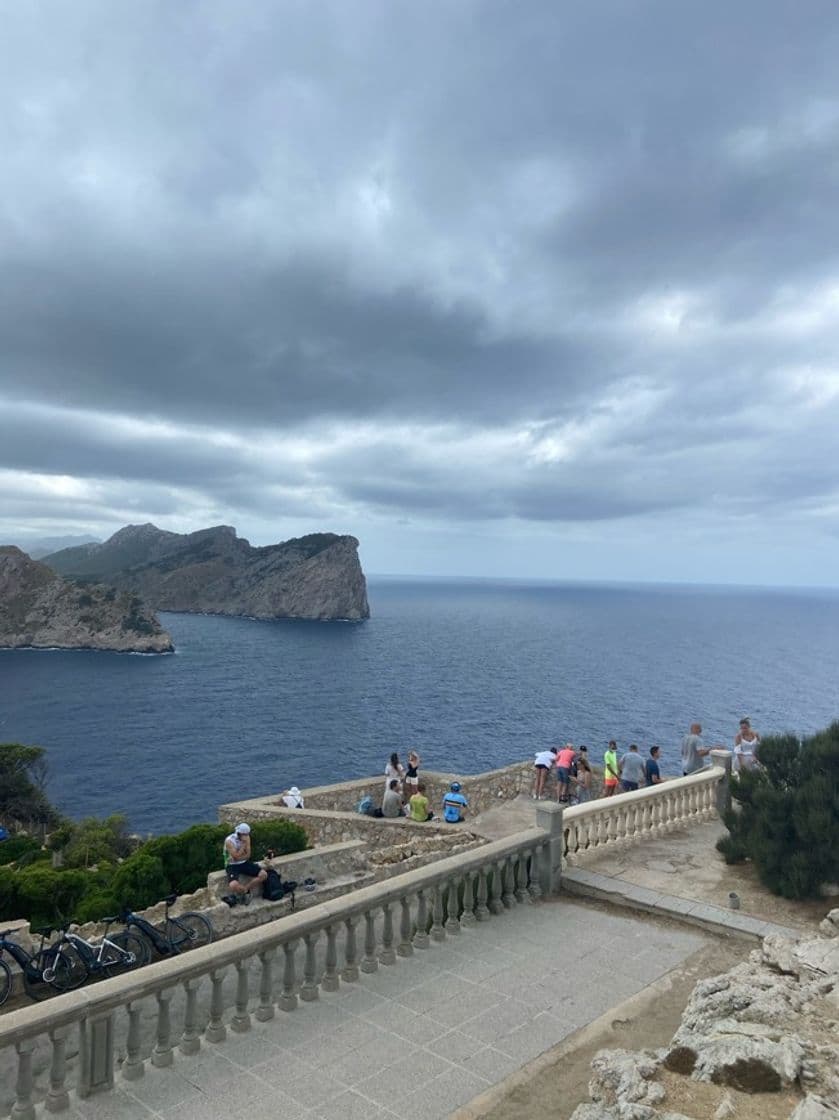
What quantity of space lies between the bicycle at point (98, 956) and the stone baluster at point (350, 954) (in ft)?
12.3

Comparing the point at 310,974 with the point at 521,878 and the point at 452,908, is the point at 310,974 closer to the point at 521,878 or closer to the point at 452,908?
the point at 452,908

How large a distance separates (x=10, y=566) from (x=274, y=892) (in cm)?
15423

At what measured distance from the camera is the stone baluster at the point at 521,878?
9.39m

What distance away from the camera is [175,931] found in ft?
33.2

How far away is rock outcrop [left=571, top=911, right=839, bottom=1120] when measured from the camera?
420 centimetres

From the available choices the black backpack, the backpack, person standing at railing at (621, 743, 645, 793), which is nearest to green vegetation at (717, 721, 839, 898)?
person standing at railing at (621, 743, 645, 793)

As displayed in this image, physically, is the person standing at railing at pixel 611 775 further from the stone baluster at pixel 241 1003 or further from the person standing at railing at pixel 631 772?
the stone baluster at pixel 241 1003

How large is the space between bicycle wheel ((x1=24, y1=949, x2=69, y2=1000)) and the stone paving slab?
6.61 meters

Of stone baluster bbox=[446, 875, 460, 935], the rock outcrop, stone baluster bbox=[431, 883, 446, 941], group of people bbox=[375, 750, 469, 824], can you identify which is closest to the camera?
the rock outcrop

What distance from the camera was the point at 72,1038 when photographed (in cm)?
725

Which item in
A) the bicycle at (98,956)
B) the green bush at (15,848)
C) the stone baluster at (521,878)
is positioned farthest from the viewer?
the green bush at (15,848)

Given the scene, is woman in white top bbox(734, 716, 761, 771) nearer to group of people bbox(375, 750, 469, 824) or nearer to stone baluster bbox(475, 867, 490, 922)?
group of people bbox(375, 750, 469, 824)

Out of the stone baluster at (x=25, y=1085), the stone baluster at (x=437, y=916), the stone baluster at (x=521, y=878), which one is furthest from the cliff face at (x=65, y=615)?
the stone baluster at (x=25, y=1085)

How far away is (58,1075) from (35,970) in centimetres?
474
